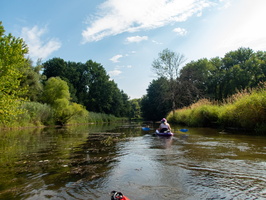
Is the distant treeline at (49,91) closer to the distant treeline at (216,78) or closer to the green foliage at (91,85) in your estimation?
the green foliage at (91,85)

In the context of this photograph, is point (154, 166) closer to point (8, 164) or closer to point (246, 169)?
point (246, 169)

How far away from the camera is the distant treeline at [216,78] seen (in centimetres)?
4034

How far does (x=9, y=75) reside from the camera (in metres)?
12.3

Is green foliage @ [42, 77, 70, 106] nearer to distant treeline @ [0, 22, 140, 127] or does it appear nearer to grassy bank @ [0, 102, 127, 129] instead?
distant treeline @ [0, 22, 140, 127]

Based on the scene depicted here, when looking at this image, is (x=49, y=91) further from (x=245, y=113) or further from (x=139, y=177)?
(x=139, y=177)

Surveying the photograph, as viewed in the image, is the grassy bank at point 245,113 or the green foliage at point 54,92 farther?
the green foliage at point 54,92

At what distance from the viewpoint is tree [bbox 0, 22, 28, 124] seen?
1188 centimetres

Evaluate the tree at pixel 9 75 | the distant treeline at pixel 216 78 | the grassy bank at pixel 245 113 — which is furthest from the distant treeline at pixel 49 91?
the distant treeline at pixel 216 78

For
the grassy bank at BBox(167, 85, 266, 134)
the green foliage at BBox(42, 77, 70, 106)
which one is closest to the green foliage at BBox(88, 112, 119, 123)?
the green foliage at BBox(42, 77, 70, 106)

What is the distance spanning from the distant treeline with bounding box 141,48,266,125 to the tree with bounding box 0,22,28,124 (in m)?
28.1

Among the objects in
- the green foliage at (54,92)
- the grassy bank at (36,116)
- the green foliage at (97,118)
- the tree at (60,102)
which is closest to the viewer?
the grassy bank at (36,116)

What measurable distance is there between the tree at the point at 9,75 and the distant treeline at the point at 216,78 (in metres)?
28.1

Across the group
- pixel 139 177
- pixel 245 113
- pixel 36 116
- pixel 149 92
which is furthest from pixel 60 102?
pixel 149 92

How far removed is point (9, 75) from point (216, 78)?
47.9 metres
